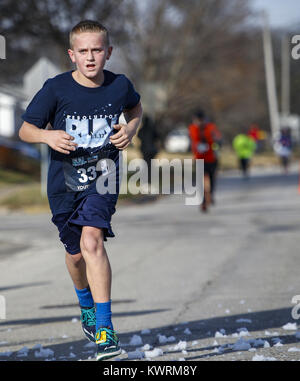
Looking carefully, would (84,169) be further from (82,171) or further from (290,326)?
(290,326)

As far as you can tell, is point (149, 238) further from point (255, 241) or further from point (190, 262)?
point (190, 262)

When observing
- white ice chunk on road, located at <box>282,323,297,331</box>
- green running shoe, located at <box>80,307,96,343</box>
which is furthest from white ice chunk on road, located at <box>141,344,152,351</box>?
white ice chunk on road, located at <box>282,323,297,331</box>

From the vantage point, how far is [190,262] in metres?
9.44

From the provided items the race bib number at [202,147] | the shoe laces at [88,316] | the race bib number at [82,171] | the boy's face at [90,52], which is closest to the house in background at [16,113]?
the race bib number at [82,171]

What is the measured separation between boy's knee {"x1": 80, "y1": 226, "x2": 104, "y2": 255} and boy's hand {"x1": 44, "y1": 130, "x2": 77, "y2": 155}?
1.62ft

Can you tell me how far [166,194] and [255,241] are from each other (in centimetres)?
1181

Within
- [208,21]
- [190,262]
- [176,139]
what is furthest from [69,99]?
[176,139]

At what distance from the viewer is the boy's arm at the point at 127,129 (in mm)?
4441

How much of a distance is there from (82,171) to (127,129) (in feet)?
1.16

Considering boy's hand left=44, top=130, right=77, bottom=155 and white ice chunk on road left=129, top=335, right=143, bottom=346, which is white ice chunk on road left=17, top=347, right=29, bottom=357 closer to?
white ice chunk on road left=129, top=335, right=143, bottom=346

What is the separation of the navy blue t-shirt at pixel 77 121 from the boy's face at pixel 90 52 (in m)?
0.12

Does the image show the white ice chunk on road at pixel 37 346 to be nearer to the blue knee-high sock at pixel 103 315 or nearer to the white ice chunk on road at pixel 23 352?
the white ice chunk on road at pixel 23 352

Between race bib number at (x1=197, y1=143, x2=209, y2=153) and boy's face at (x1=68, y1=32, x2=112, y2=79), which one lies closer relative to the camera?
boy's face at (x1=68, y1=32, x2=112, y2=79)

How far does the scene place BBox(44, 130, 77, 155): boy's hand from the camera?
4.29 metres
